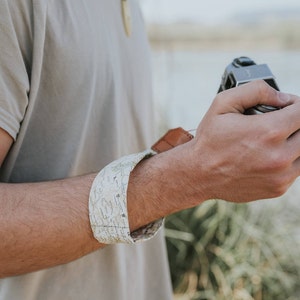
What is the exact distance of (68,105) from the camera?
45.7 inches

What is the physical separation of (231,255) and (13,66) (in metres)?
2.32

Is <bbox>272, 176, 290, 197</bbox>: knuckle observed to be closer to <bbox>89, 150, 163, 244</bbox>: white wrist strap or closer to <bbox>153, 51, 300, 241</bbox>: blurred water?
<bbox>89, 150, 163, 244</bbox>: white wrist strap

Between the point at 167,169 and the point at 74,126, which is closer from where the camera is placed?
the point at 167,169

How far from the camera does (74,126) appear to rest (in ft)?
3.84

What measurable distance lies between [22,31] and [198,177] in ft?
1.27

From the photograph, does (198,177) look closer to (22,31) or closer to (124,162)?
(124,162)

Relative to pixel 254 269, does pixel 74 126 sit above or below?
above

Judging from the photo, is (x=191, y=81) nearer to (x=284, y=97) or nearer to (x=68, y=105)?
(x=68, y=105)

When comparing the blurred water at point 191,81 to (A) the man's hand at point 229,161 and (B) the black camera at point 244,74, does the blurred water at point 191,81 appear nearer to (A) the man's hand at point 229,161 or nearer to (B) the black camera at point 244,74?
(B) the black camera at point 244,74

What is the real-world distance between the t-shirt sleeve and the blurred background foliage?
2.24m

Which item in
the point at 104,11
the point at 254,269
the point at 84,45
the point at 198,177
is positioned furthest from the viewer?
the point at 254,269

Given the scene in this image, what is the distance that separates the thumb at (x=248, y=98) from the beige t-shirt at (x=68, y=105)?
304 mm

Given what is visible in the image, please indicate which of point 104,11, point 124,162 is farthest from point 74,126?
point 104,11

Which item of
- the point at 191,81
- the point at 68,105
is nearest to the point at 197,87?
the point at 191,81
